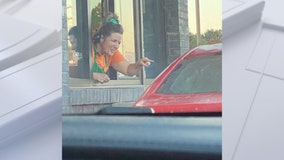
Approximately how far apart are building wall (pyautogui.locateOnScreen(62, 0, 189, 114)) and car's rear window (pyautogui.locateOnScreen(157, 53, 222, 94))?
0.06 m

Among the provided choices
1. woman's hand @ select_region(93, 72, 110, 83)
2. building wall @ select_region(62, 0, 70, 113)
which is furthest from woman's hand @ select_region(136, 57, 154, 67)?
building wall @ select_region(62, 0, 70, 113)

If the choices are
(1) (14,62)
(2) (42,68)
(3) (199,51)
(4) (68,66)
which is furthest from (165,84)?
(1) (14,62)

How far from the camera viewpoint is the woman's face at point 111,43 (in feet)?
5.02

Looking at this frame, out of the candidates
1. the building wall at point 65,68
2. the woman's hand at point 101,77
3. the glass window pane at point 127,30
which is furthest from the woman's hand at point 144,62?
the building wall at point 65,68

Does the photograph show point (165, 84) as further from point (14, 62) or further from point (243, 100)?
point (14, 62)

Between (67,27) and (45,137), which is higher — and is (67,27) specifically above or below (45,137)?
above

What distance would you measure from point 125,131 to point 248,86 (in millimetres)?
483

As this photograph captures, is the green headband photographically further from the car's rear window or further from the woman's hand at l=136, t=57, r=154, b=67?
the car's rear window

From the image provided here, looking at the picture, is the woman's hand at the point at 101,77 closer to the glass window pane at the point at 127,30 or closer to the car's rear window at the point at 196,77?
the glass window pane at the point at 127,30

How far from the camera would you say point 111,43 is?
153 centimetres

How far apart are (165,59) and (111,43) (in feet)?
0.73

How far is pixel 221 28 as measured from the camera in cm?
144

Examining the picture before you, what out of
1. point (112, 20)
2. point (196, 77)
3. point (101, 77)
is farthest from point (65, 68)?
point (196, 77)

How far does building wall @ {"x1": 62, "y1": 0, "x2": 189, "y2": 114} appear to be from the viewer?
4.86 feet
